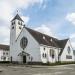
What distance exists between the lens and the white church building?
45.4 meters

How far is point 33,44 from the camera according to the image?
150 ft

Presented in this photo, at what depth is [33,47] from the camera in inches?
1804

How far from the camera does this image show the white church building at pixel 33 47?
149 ft

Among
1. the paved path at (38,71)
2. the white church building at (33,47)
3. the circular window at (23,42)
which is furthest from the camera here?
the circular window at (23,42)

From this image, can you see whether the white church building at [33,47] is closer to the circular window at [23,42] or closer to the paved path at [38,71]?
the circular window at [23,42]

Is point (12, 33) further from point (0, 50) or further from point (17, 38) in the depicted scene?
point (0, 50)

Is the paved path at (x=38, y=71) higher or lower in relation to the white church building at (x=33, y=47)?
lower

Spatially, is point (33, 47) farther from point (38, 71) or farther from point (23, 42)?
point (38, 71)

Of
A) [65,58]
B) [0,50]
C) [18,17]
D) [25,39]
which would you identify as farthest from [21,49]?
[0,50]

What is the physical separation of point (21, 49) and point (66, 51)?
58.1ft

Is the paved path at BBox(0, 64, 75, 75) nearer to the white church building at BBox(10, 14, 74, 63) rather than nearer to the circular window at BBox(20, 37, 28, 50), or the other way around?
the white church building at BBox(10, 14, 74, 63)

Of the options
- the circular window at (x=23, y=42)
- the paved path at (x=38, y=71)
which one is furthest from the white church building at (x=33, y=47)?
the paved path at (x=38, y=71)

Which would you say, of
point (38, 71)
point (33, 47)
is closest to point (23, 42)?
point (33, 47)

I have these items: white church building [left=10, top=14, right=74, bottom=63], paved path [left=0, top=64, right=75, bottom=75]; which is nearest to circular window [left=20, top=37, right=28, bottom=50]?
white church building [left=10, top=14, right=74, bottom=63]
